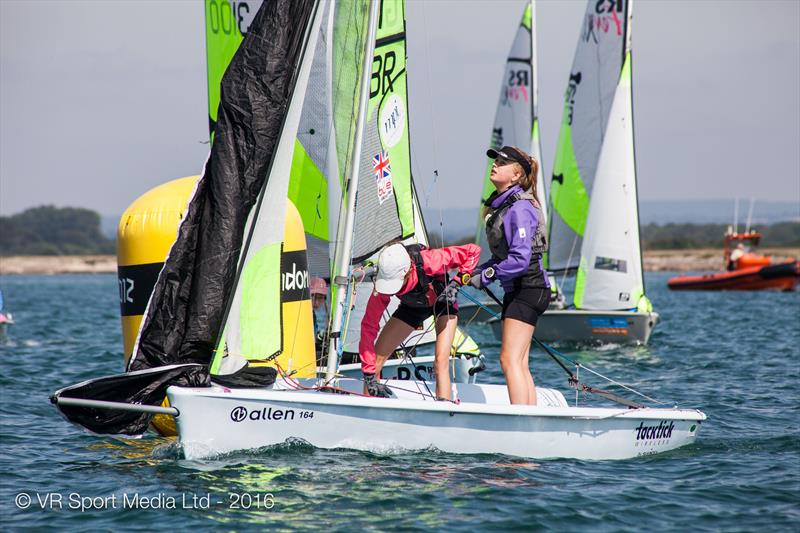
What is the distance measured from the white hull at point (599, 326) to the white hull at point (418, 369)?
5860mm

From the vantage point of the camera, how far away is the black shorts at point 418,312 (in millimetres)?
7191

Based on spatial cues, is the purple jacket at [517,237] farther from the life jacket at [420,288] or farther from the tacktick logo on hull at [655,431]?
the tacktick logo on hull at [655,431]

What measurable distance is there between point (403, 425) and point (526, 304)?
1152 millimetres

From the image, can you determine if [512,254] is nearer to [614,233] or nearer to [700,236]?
[614,233]

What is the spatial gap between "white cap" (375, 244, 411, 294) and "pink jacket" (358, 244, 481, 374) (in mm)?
86

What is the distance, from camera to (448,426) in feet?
22.3

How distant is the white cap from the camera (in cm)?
692

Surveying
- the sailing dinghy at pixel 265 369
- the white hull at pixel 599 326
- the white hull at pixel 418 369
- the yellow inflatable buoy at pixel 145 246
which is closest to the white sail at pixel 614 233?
the white hull at pixel 599 326

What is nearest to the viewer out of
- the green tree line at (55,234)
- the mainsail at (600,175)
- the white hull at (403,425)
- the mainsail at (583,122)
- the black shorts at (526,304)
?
the white hull at (403,425)

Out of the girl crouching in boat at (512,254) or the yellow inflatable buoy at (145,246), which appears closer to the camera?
the girl crouching in boat at (512,254)

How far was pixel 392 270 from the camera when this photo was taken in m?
6.92

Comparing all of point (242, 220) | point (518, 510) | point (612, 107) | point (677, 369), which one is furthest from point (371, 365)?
point (612, 107)

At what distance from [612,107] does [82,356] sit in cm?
960

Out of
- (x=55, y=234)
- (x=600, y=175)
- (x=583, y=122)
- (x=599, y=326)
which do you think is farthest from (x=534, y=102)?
(x=55, y=234)
